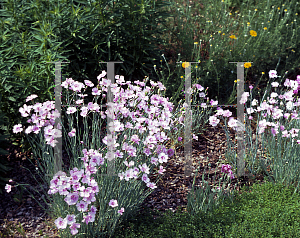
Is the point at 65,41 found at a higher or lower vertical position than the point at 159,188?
higher

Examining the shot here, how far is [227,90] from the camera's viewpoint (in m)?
4.55


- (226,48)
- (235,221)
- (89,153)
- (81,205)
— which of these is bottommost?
(235,221)

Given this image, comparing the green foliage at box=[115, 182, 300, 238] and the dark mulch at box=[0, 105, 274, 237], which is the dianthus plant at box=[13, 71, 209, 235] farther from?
the dark mulch at box=[0, 105, 274, 237]

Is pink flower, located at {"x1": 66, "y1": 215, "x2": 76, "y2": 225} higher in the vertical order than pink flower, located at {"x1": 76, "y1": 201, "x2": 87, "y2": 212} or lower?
lower

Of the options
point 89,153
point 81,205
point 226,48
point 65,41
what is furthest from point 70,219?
point 226,48

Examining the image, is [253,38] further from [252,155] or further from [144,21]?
[252,155]

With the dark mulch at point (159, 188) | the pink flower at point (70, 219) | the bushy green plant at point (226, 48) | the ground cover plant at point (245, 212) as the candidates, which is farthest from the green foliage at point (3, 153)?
the bushy green plant at point (226, 48)

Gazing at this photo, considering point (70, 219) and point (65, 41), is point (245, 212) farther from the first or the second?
point (65, 41)

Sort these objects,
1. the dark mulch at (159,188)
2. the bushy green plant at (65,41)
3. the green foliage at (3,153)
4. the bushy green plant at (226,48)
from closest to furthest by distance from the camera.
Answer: the dark mulch at (159,188), the green foliage at (3,153), the bushy green plant at (65,41), the bushy green plant at (226,48)

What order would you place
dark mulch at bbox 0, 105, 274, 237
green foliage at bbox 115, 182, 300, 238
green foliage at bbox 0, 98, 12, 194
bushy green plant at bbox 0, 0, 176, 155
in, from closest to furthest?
green foliage at bbox 115, 182, 300, 238
dark mulch at bbox 0, 105, 274, 237
green foliage at bbox 0, 98, 12, 194
bushy green plant at bbox 0, 0, 176, 155

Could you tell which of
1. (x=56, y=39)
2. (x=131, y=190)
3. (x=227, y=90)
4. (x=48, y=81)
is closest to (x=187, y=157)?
(x=131, y=190)

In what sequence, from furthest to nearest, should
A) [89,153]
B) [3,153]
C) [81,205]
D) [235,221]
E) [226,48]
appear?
[226,48]
[3,153]
[235,221]
[89,153]
[81,205]

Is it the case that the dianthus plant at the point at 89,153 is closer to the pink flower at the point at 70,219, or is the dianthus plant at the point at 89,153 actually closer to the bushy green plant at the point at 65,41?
the pink flower at the point at 70,219

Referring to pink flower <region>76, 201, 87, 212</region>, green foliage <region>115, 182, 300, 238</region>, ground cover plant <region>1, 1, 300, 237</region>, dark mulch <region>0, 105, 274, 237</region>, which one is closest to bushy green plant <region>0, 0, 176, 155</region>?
dark mulch <region>0, 105, 274, 237</region>
